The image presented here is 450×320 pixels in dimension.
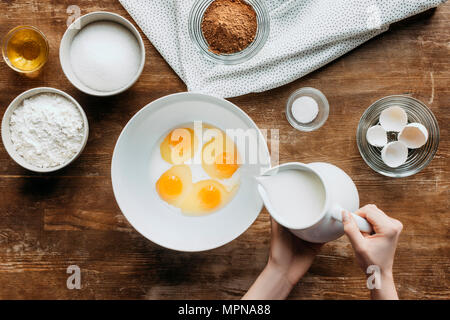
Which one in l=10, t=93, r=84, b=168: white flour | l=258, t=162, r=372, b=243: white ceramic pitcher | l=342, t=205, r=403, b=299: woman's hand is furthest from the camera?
l=10, t=93, r=84, b=168: white flour

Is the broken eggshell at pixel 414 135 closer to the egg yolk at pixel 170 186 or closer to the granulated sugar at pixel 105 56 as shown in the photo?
the egg yolk at pixel 170 186

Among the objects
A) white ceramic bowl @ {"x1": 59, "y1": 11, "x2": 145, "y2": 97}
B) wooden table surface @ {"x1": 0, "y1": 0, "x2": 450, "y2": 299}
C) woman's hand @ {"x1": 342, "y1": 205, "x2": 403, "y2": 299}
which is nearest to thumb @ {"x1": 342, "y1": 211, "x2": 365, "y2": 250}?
woman's hand @ {"x1": 342, "y1": 205, "x2": 403, "y2": 299}

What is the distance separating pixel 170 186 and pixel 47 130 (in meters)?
0.38

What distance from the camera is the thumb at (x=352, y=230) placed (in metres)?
0.83

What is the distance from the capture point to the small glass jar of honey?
1174 mm

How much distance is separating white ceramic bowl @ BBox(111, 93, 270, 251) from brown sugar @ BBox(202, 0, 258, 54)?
0.60 feet

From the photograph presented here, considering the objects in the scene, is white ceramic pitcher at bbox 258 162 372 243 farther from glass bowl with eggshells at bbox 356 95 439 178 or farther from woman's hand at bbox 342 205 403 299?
glass bowl with eggshells at bbox 356 95 439 178

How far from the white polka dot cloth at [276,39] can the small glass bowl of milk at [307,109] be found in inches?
2.5

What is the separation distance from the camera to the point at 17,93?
3.96 feet

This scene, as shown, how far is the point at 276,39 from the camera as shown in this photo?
3.92 ft

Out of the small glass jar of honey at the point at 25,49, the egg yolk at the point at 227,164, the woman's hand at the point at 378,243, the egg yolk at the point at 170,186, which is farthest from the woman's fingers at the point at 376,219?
the small glass jar of honey at the point at 25,49

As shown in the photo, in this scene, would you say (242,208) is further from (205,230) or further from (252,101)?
(252,101)
